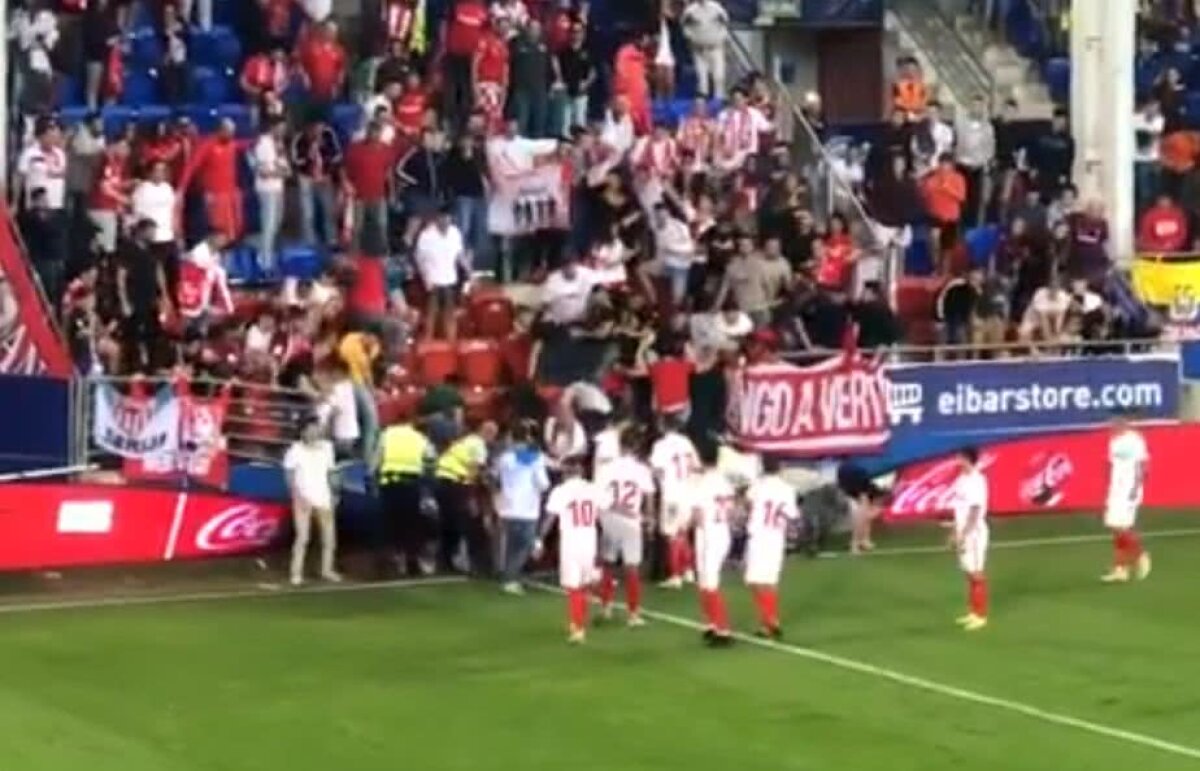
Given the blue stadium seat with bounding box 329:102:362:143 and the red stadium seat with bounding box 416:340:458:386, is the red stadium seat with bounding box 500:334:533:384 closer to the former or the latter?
the red stadium seat with bounding box 416:340:458:386

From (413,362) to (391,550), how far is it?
313cm

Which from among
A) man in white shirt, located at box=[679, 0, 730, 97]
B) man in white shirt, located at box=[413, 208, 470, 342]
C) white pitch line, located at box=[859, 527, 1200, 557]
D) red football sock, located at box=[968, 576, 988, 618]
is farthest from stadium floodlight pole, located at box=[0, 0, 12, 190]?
red football sock, located at box=[968, 576, 988, 618]

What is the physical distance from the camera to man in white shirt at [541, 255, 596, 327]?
33.2 m

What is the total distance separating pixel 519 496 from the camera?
28391mm

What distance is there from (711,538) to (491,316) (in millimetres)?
8885

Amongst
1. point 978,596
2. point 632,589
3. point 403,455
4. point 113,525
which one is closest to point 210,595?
point 113,525

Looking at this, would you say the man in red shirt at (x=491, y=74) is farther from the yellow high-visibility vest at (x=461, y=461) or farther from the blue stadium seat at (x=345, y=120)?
the yellow high-visibility vest at (x=461, y=461)

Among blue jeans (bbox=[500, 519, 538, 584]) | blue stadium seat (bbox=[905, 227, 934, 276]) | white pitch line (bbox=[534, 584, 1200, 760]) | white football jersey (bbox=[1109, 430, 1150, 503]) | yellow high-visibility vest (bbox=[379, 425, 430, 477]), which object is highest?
blue stadium seat (bbox=[905, 227, 934, 276])

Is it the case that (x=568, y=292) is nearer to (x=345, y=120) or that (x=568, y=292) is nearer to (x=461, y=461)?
(x=345, y=120)

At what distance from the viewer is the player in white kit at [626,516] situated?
26656 millimetres

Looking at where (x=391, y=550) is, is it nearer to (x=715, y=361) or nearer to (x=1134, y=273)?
(x=715, y=361)

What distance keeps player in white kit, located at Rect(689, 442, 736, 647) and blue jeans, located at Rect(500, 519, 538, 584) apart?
281 centimetres

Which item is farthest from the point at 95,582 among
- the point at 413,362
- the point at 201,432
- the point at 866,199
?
the point at 866,199

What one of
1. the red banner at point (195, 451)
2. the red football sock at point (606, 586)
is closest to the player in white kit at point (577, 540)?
the red football sock at point (606, 586)
